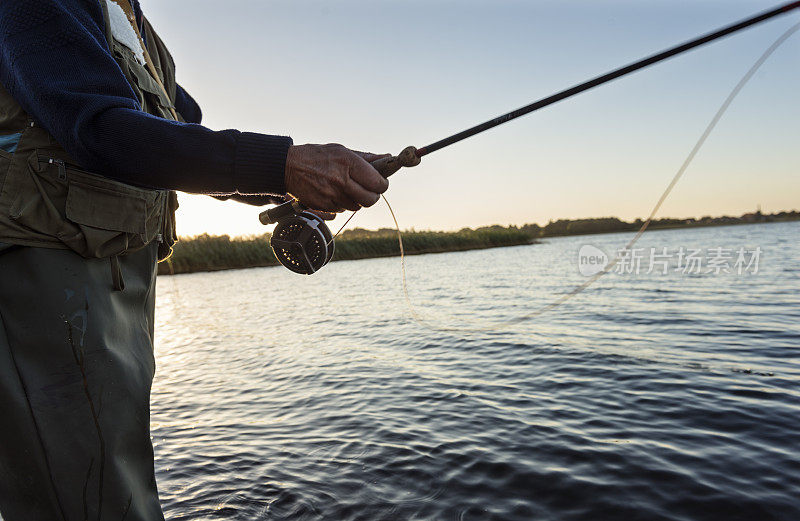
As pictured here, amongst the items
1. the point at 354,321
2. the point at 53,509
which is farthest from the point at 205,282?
the point at 53,509

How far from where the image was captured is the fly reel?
2203mm

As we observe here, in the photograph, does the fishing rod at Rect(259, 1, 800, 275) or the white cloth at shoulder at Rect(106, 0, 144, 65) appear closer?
the white cloth at shoulder at Rect(106, 0, 144, 65)

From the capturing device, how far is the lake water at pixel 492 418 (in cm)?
322

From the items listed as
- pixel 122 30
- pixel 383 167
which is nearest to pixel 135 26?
pixel 122 30

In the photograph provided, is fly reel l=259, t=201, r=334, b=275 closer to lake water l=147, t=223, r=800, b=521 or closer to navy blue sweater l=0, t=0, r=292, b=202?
navy blue sweater l=0, t=0, r=292, b=202

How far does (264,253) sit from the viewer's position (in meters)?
29.4

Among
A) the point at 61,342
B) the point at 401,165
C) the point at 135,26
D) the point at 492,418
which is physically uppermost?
the point at 135,26

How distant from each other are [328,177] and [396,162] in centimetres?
44

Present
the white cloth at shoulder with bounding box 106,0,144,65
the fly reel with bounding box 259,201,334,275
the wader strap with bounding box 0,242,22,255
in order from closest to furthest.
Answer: the wader strap with bounding box 0,242,22,255, the white cloth at shoulder with bounding box 106,0,144,65, the fly reel with bounding box 259,201,334,275

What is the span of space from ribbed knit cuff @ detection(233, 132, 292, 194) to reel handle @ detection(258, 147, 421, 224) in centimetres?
15

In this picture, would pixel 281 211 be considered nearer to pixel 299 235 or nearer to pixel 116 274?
pixel 299 235

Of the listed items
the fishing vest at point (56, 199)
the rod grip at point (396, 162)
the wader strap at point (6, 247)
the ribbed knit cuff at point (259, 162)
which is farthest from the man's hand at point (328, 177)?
the wader strap at point (6, 247)

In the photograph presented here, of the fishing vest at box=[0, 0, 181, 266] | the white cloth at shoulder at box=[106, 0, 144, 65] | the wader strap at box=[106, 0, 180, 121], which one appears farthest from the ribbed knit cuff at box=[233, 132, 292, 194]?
the wader strap at box=[106, 0, 180, 121]

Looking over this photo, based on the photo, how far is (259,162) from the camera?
143cm
